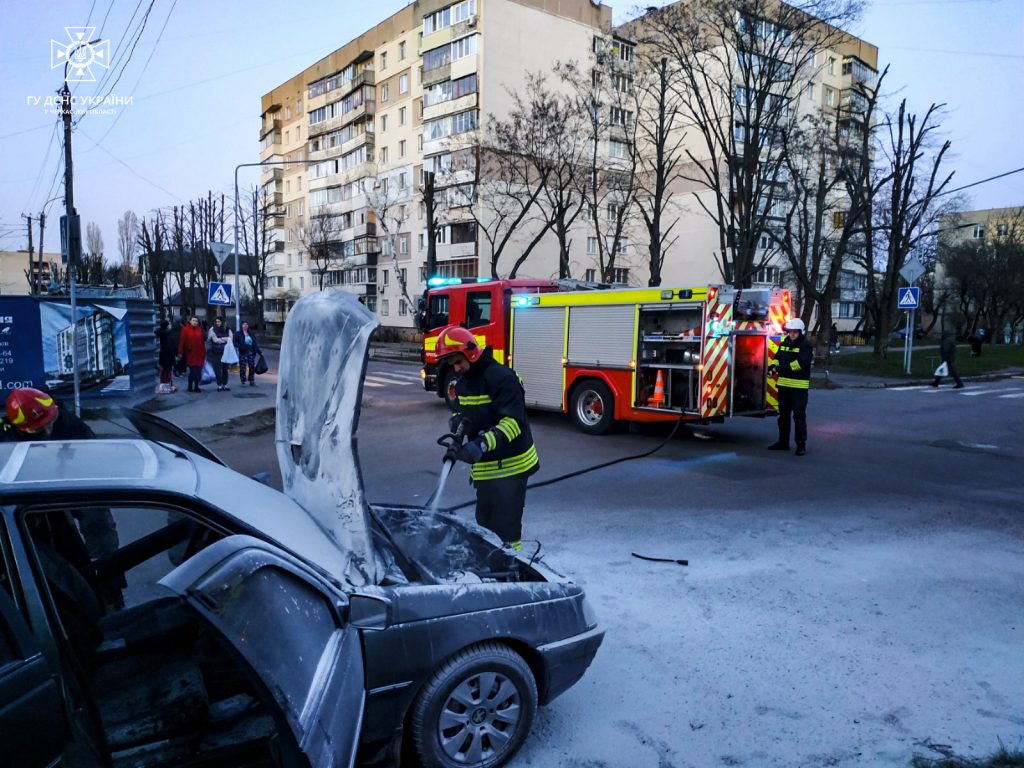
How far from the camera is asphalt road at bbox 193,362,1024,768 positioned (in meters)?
3.08

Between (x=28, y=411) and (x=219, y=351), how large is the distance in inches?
527

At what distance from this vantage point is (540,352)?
40.3ft

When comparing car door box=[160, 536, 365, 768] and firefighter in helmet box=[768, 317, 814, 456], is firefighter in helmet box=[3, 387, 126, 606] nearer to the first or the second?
car door box=[160, 536, 365, 768]

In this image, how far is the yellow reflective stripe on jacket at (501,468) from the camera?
459cm

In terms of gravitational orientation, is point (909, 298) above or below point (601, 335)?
above

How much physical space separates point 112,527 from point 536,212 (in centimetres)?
4160

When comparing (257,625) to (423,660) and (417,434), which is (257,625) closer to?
(423,660)

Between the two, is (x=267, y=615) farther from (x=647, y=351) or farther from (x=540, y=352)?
(x=540, y=352)

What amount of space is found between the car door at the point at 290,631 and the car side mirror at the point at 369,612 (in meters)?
0.04

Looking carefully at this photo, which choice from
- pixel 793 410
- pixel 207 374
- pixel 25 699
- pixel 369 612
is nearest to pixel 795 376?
pixel 793 410

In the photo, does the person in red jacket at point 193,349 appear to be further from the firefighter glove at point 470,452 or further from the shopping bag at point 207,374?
the firefighter glove at point 470,452

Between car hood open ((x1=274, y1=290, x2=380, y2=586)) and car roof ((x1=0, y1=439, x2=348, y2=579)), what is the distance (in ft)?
0.31

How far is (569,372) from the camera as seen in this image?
1183 cm

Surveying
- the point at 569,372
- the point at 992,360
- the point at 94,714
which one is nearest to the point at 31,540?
the point at 94,714
